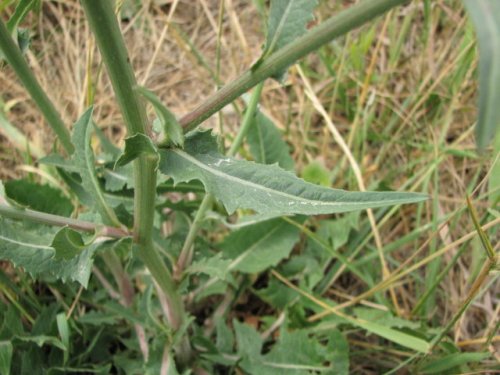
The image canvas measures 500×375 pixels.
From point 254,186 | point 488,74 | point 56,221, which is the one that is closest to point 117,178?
point 56,221

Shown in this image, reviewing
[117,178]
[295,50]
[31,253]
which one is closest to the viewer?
[295,50]

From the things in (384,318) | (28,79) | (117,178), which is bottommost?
(384,318)

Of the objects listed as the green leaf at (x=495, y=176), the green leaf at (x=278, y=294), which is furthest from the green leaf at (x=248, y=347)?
the green leaf at (x=495, y=176)

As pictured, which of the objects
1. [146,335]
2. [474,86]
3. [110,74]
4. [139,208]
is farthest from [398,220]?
[110,74]

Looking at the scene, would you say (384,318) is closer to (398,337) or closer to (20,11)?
(398,337)

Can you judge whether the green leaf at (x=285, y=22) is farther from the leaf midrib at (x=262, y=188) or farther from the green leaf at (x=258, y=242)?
the green leaf at (x=258, y=242)

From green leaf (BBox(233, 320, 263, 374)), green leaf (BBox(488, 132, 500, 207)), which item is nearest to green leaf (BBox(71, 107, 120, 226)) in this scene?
green leaf (BBox(233, 320, 263, 374))

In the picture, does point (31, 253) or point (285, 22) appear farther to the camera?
point (31, 253)

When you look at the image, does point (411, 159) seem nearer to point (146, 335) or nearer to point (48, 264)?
point (146, 335)
